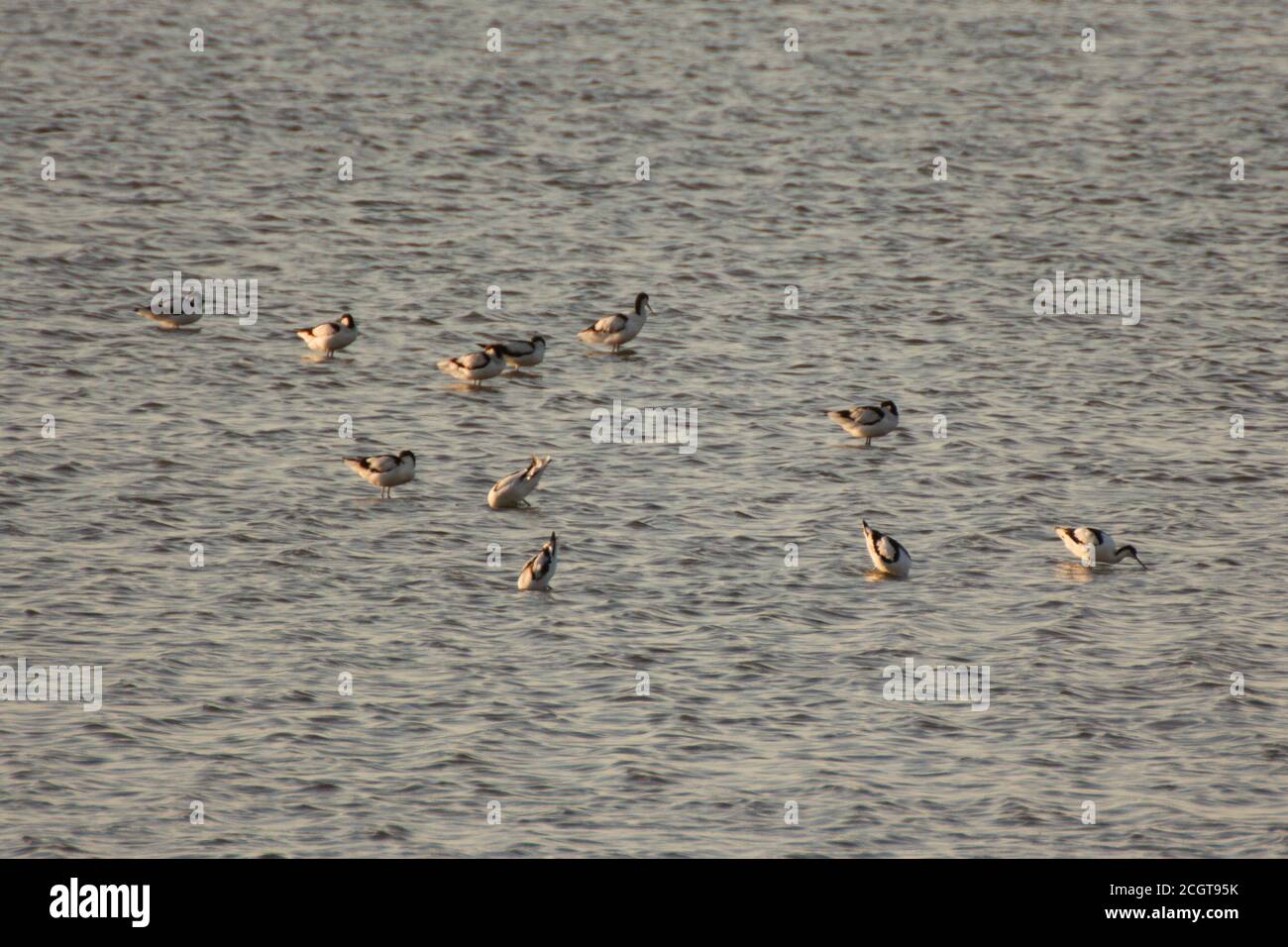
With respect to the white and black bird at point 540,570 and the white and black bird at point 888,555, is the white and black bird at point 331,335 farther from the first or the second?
the white and black bird at point 888,555

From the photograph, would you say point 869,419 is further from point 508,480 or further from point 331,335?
point 331,335

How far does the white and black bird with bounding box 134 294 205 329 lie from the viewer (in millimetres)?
28609

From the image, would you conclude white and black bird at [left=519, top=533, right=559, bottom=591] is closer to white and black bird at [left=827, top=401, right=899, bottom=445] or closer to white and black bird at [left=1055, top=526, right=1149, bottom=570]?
white and black bird at [left=1055, top=526, right=1149, bottom=570]

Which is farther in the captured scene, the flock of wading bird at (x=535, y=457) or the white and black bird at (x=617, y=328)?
the white and black bird at (x=617, y=328)

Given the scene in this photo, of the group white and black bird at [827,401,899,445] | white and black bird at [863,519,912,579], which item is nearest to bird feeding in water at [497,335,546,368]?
white and black bird at [827,401,899,445]

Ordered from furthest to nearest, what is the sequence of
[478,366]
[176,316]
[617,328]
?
[617,328]
[176,316]
[478,366]

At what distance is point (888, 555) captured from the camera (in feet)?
64.2

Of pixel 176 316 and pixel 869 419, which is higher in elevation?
pixel 176 316

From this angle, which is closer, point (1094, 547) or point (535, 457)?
point (1094, 547)

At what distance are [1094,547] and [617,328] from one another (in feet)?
36.1

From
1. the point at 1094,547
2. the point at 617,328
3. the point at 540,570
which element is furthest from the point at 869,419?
the point at 540,570

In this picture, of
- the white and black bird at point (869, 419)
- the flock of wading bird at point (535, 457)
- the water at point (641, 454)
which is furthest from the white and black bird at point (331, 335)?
the white and black bird at point (869, 419)

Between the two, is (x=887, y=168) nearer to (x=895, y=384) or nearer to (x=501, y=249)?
(x=501, y=249)

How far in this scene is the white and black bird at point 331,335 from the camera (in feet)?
90.1
